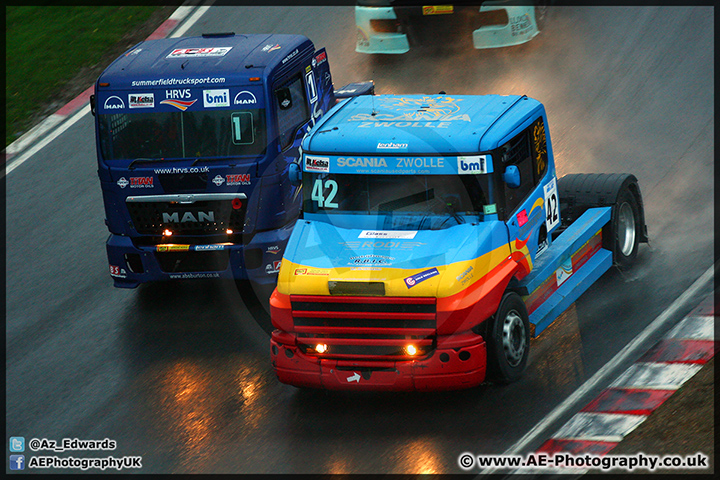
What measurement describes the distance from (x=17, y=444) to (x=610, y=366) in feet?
18.0

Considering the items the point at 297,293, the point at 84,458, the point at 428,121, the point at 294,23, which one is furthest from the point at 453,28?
the point at 84,458

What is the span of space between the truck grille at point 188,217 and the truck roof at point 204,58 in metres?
1.38

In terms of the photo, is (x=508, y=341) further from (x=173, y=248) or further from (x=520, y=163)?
(x=173, y=248)

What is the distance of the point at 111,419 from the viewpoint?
8750mm

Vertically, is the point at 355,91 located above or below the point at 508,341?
above

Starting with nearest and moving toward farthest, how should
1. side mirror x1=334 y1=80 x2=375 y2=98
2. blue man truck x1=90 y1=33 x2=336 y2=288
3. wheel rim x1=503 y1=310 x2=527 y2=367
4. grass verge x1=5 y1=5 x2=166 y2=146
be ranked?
1. wheel rim x1=503 y1=310 x2=527 y2=367
2. blue man truck x1=90 y1=33 x2=336 y2=288
3. side mirror x1=334 y1=80 x2=375 y2=98
4. grass verge x1=5 y1=5 x2=166 y2=146

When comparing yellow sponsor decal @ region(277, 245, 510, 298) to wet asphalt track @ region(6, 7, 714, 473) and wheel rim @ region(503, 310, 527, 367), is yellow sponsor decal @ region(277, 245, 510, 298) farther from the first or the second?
wet asphalt track @ region(6, 7, 714, 473)

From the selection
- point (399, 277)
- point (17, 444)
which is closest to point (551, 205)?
point (399, 277)

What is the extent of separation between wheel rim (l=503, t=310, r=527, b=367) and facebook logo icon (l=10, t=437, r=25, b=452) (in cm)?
445

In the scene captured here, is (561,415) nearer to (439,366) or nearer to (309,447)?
(439,366)

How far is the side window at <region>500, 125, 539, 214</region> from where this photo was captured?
8.50m

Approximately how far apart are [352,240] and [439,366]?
1415mm

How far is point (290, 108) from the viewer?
10711mm

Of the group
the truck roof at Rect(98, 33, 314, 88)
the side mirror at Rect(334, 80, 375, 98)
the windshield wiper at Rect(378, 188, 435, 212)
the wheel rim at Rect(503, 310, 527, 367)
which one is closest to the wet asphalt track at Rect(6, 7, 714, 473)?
the wheel rim at Rect(503, 310, 527, 367)
